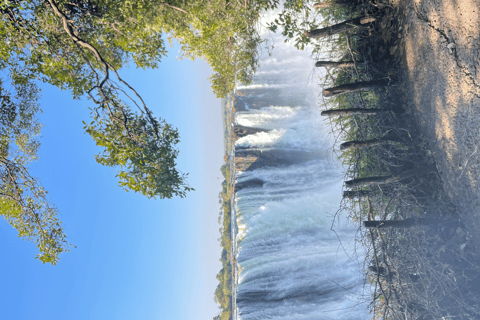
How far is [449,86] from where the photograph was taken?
16.9ft

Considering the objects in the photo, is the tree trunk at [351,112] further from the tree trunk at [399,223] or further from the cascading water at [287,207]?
the cascading water at [287,207]

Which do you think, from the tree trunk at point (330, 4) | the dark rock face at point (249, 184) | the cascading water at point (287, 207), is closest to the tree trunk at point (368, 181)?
the tree trunk at point (330, 4)

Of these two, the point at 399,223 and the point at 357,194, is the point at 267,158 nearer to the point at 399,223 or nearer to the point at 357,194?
the point at 357,194

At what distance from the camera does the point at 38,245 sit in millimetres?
5887

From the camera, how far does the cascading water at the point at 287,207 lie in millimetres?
15500

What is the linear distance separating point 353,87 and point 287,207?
47.7ft

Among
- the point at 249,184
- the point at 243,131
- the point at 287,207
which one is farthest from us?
the point at 243,131

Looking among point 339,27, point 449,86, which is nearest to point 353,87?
point 339,27

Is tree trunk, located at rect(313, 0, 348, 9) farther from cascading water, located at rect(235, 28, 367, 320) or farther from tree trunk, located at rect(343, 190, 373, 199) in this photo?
cascading water, located at rect(235, 28, 367, 320)

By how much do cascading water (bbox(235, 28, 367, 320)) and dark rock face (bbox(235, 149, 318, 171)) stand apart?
0.08 metres

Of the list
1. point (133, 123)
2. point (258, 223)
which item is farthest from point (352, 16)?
point (258, 223)

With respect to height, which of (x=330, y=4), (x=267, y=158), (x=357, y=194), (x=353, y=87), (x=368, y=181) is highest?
(x=330, y=4)

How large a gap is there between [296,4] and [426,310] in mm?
7218

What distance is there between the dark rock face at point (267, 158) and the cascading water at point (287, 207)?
0.08 metres
